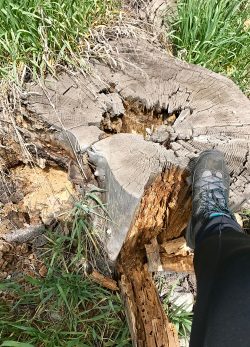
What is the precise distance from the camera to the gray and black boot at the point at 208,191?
1.68 meters

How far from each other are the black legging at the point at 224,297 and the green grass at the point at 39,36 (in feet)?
3.44

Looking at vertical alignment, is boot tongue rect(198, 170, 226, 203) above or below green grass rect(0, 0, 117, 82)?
below

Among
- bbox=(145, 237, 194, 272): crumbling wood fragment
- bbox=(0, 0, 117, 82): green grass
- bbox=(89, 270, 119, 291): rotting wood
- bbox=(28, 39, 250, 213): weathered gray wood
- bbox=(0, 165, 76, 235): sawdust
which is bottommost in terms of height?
bbox=(89, 270, 119, 291): rotting wood

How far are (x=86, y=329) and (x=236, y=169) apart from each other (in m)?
0.92

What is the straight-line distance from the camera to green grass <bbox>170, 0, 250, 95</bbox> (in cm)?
222

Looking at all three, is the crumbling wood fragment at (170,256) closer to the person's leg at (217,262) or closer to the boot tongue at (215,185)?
the person's leg at (217,262)

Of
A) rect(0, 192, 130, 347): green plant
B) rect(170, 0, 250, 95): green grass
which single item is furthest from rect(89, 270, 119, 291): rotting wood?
rect(170, 0, 250, 95): green grass

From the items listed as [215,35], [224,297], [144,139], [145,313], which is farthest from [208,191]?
[215,35]

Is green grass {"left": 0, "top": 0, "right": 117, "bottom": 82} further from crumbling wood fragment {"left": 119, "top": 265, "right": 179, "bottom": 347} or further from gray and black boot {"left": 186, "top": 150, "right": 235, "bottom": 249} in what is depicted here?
crumbling wood fragment {"left": 119, "top": 265, "right": 179, "bottom": 347}

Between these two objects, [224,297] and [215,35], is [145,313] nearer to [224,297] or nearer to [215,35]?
[224,297]

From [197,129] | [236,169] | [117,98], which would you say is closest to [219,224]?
[236,169]

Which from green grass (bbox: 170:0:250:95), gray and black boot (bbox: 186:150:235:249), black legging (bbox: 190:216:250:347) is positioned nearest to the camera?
black legging (bbox: 190:216:250:347)

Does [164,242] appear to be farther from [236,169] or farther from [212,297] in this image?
[212,297]

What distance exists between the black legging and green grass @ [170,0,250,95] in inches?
46.7
